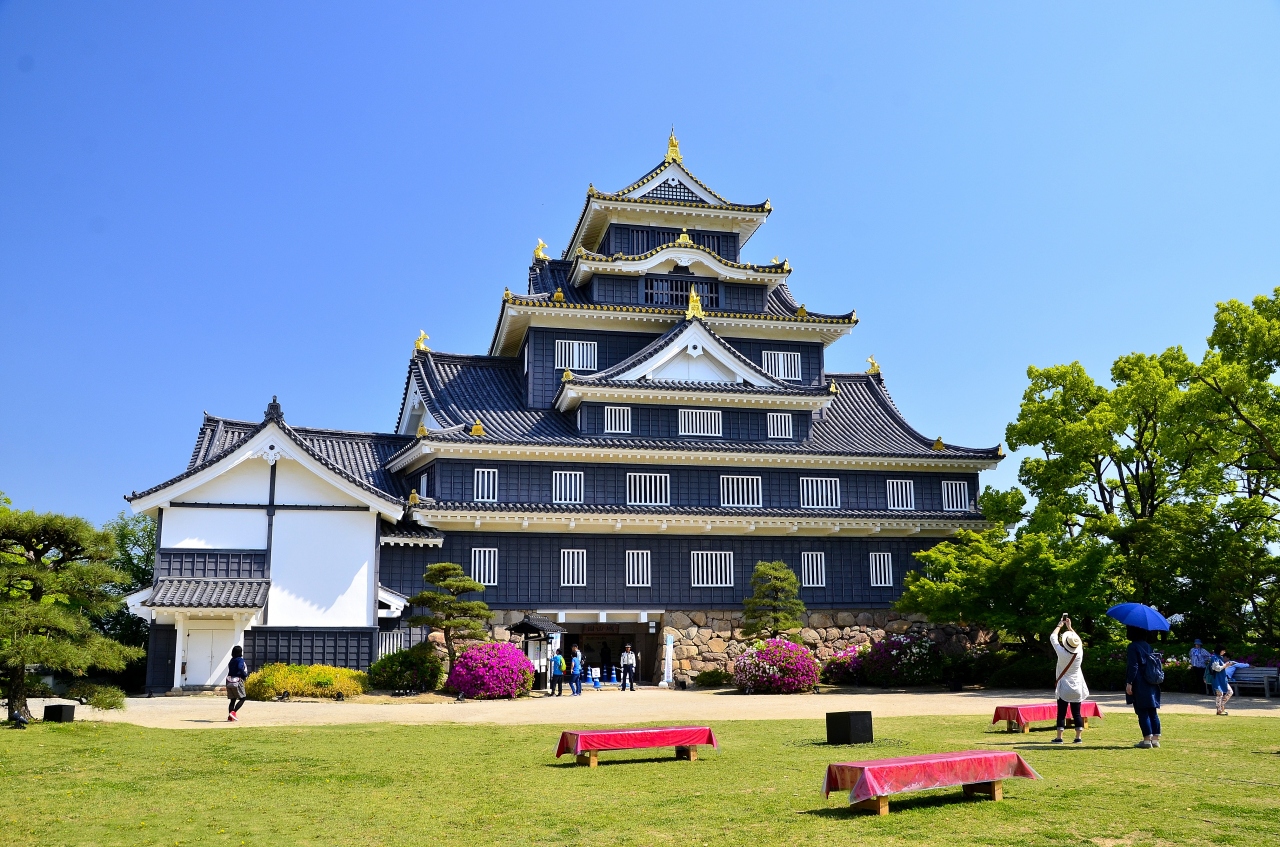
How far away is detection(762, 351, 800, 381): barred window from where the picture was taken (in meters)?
40.7

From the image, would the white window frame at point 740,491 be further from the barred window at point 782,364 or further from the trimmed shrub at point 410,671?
the trimmed shrub at point 410,671

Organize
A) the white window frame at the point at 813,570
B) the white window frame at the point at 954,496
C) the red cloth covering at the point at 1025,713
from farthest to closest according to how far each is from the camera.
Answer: the white window frame at the point at 954,496
the white window frame at the point at 813,570
the red cloth covering at the point at 1025,713

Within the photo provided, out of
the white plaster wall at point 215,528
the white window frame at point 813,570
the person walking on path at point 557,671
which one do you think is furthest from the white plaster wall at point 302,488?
the white window frame at point 813,570

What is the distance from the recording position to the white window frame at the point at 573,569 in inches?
1379

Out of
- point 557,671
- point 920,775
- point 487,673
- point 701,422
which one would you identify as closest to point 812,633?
point 701,422

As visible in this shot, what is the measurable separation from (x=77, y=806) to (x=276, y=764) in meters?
3.36

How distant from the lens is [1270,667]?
1001 inches

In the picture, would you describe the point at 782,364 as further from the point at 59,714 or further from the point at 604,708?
the point at 59,714

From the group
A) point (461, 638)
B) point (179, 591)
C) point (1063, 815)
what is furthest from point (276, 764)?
point (179, 591)

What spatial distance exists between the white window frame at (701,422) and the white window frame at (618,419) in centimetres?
194

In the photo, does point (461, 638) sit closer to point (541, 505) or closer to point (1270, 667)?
point (541, 505)

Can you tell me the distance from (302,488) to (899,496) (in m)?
20.5

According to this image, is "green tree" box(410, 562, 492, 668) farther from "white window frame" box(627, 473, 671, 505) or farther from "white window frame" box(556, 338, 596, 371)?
"white window frame" box(556, 338, 596, 371)

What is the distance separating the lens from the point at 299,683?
1092 inches
